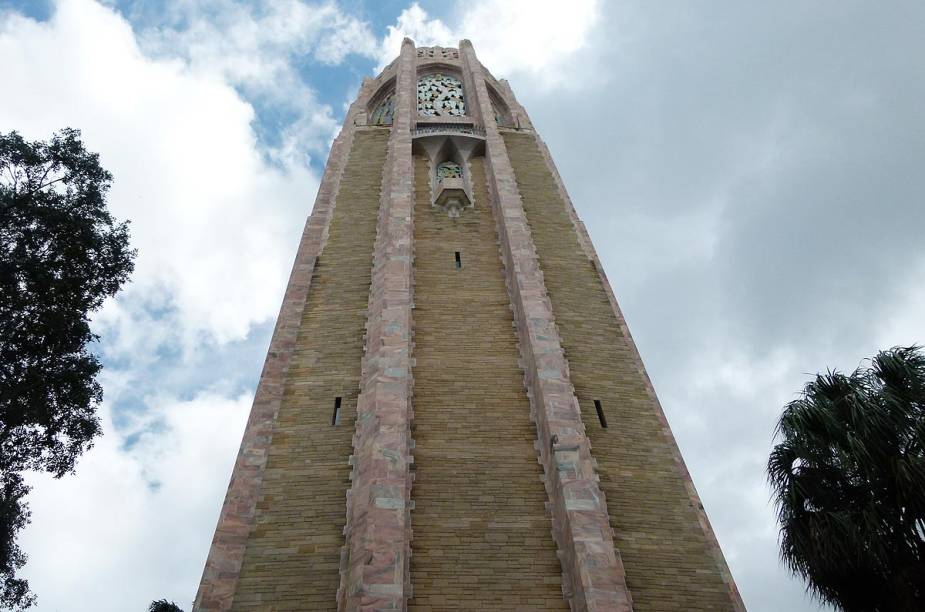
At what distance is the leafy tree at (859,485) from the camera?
302 inches

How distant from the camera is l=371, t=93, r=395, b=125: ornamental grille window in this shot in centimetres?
2300

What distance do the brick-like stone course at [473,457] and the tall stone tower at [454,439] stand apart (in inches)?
1.1

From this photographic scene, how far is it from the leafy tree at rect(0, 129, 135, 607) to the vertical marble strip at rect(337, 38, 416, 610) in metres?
5.67

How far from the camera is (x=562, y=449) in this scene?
9781mm

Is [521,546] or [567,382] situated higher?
[567,382]

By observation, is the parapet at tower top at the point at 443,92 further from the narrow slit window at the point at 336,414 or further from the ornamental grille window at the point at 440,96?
the narrow slit window at the point at 336,414

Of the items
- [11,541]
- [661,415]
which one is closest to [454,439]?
[661,415]

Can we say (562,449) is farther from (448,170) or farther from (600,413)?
(448,170)

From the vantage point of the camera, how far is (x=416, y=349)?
40.2 feet

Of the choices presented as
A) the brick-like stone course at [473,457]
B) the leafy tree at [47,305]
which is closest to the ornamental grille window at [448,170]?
the brick-like stone course at [473,457]

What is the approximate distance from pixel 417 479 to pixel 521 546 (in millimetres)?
1782

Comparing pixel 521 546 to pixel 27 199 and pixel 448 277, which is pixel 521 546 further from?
pixel 27 199

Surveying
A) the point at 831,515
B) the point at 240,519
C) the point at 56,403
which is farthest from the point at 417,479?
the point at 56,403

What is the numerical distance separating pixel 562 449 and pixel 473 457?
1396 millimetres
